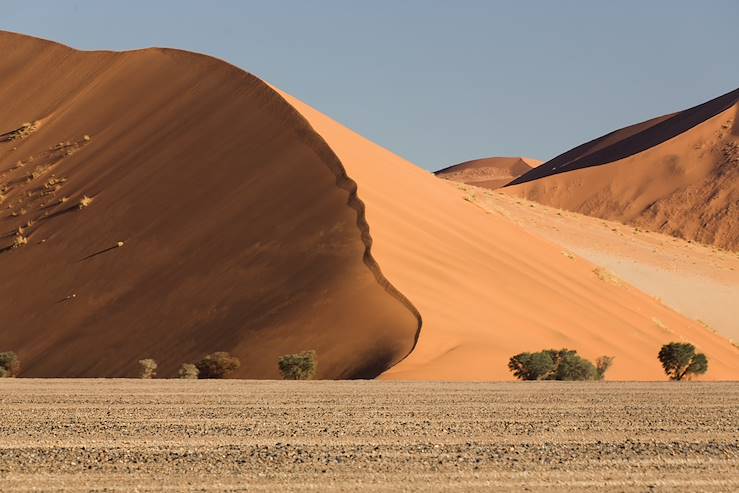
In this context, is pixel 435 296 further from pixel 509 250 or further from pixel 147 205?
pixel 147 205

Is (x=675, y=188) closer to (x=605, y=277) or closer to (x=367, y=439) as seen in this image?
(x=605, y=277)

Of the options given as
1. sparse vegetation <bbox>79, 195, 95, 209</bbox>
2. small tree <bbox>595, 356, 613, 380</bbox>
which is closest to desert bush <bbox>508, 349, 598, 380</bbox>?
small tree <bbox>595, 356, 613, 380</bbox>

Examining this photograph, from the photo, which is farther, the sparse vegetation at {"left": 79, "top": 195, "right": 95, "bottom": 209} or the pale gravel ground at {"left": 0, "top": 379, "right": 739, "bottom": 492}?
the sparse vegetation at {"left": 79, "top": 195, "right": 95, "bottom": 209}

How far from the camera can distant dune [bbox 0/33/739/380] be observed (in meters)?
27.9

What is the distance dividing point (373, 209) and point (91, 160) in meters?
14.9

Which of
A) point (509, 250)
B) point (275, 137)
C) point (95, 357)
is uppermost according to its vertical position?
point (275, 137)

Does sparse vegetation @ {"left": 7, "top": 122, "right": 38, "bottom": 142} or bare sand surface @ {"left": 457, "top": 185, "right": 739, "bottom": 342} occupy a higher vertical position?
sparse vegetation @ {"left": 7, "top": 122, "right": 38, "bottom": 142}

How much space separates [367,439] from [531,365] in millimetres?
11972

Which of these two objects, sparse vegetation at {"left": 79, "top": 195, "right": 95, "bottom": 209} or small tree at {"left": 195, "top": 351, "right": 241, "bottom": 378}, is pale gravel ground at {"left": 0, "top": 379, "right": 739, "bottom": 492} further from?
sparse vegetation at {"left": 79, "top": 195, "right": 95, "bottom": 209}

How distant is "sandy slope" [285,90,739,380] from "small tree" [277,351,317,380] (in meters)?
1.49

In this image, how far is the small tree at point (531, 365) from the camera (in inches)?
978

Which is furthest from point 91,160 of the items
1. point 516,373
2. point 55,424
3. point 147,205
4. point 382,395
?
point 55,424

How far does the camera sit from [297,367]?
2472 cm

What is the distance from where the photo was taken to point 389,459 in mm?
11734
